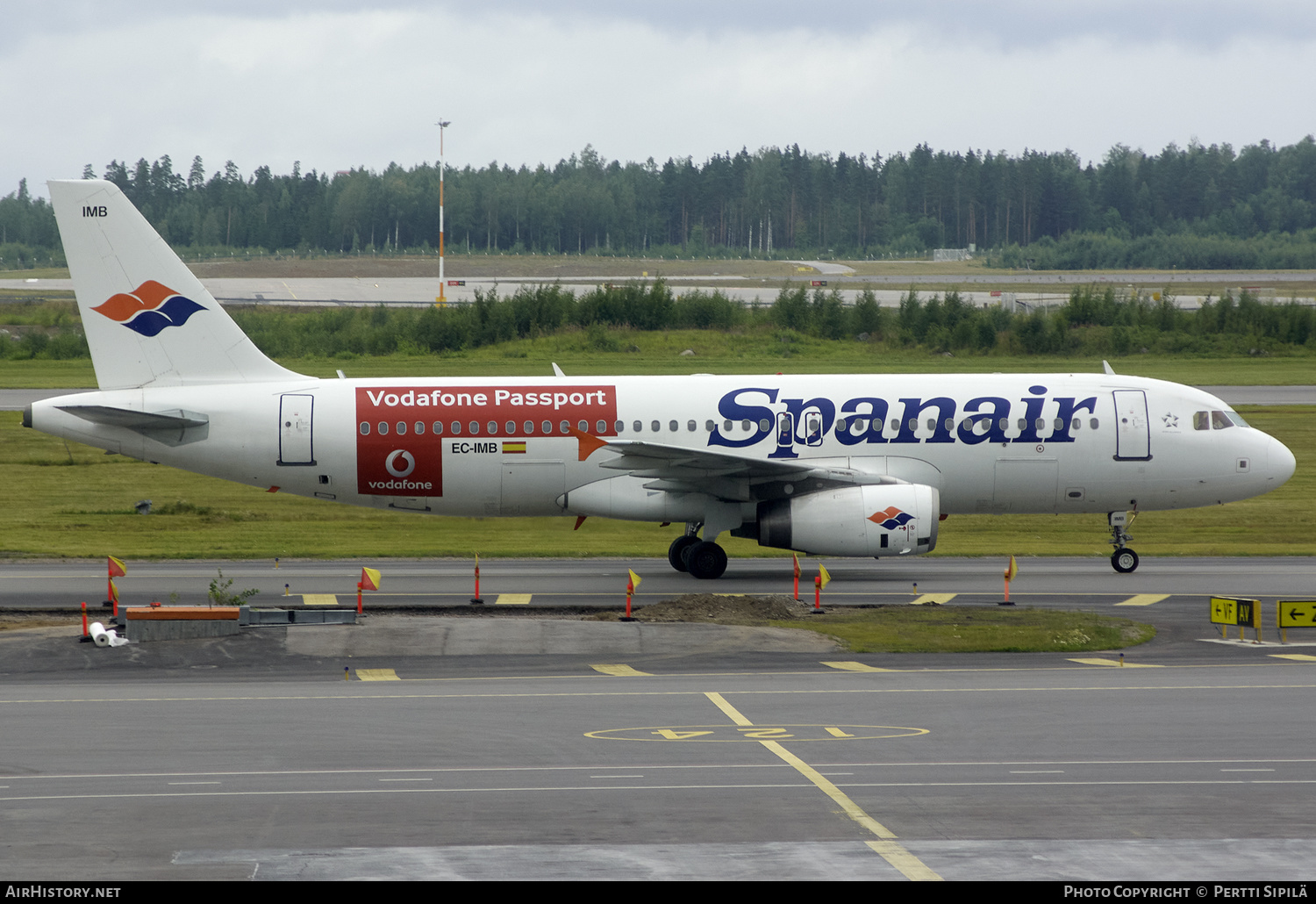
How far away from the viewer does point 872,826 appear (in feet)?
42.7

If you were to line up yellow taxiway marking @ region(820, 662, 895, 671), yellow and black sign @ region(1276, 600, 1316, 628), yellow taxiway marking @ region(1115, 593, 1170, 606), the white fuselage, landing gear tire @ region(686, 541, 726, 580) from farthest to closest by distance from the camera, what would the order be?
1. landing gear tire @ region(686, 541, 726, 580)
2. the white fuselage
3. yellow taxiway marking @ region(1115, 593, 1170, 606)
4. yellow and black sign @ region(1276, 600, 1316, 628)
5. yellow taxiway marking @ region(820, 662, 895, 671)

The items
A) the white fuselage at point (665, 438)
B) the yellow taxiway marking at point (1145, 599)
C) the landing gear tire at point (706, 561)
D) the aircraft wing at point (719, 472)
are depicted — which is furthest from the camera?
the landing gear tire at point (706, 561)

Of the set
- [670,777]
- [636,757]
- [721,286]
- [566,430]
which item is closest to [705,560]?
[566,430]

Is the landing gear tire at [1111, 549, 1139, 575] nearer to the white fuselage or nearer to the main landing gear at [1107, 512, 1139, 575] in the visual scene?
the main landing gear at [1107, 512, 1139, 575]

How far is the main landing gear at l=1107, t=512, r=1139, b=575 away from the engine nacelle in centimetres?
517

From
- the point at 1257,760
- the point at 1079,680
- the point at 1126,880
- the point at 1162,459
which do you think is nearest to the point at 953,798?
the point at 1126,880

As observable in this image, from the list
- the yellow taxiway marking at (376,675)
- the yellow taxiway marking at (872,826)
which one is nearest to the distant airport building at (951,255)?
the yellow taxiway marking at (376,675)

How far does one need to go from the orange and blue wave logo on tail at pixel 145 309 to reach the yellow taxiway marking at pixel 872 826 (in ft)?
62.5

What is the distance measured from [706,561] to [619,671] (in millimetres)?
9743

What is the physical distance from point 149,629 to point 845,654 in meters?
11.5

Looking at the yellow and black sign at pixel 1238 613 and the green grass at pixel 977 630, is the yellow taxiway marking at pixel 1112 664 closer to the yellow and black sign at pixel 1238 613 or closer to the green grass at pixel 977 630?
the green grass at pixel 977 630

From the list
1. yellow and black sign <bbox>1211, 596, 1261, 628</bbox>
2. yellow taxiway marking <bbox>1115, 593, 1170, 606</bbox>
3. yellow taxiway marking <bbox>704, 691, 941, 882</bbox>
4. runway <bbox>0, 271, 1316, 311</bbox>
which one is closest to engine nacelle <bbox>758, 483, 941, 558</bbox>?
yellow taxiway marking <bbox>1115, 593, 1170, 606</bbox>

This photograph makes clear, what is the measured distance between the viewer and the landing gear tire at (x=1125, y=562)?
3159 cm

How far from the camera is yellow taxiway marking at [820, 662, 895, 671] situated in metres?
21.5
